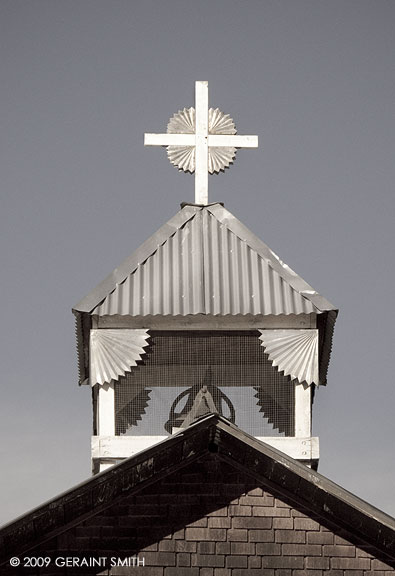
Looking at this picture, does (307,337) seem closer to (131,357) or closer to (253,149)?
(131,357)

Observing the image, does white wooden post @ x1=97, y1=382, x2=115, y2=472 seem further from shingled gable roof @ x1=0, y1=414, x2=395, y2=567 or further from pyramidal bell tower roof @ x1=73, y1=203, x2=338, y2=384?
shingled gable roof @ x1=0, y1=414, x2=395, y2=567

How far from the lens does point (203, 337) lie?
18.0 metres

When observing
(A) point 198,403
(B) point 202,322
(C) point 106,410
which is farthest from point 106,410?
(B) point 202,322

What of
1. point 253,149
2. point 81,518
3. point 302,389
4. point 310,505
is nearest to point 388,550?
point 310,505

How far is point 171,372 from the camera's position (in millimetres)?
18078

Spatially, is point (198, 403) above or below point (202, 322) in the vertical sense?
→ below

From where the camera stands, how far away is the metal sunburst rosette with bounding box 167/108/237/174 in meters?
19.9

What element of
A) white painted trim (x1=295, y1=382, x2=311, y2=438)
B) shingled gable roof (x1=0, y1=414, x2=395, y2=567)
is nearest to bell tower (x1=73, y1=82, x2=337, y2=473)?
white painted trim (x1=295, y1=382, x2=311, y2=438)

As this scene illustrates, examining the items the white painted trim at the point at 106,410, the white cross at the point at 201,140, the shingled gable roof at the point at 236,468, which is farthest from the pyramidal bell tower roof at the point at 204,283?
the shingled gable roof at the point at 236,468

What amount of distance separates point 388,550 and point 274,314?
16.1 ft

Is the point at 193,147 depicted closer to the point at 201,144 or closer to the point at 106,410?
the point at 201,144

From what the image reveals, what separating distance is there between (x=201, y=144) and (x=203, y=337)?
3.36 m

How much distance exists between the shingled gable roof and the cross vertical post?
20.2ft

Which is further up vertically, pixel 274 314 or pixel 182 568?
pixel 274 314
